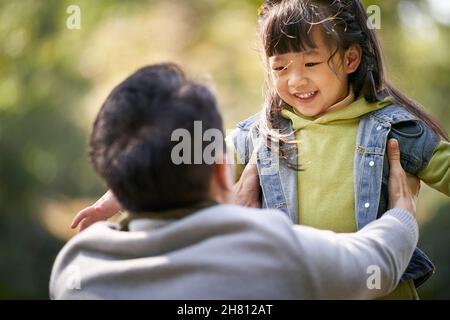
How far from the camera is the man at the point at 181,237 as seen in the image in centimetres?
146

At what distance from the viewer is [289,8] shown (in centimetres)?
231

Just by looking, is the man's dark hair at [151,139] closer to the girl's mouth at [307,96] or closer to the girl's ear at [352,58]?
the girl's mouth at [307,96]

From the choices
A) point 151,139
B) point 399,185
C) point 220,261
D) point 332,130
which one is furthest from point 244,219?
point 332,130

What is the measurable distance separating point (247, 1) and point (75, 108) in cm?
252

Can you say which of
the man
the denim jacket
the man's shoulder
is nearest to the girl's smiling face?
the denim jacket

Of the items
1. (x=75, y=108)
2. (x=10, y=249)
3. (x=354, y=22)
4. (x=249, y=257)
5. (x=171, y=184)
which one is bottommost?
(x=10, y=249)

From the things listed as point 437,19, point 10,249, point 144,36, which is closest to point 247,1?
point 144,36

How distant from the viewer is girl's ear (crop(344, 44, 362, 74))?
233 centimetres

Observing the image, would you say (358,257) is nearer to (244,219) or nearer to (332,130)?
Result: (244,219)

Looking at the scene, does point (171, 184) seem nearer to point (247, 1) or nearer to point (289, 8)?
point (289, 8)

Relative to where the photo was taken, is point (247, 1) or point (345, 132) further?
point (247, 1)

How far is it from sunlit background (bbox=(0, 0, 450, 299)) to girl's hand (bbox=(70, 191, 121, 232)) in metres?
4.34

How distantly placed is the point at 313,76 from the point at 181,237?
37.4 inches

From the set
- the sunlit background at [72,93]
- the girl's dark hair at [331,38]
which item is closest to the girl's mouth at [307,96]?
the girl's dark hair at [331,38]
